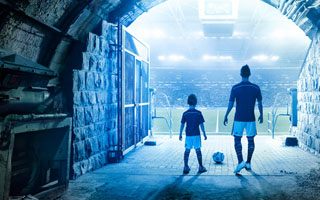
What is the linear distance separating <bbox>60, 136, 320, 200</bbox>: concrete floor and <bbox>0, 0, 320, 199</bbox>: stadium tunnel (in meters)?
0.44

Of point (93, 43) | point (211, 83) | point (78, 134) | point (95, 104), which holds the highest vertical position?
point (211, 83)

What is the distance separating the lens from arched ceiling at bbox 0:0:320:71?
15.5ft

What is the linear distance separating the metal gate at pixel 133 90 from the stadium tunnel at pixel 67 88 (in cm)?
12

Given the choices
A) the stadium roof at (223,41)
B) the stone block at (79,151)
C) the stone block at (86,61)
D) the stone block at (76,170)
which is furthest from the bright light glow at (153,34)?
the stone block at (76,170)

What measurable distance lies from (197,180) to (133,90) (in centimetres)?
427

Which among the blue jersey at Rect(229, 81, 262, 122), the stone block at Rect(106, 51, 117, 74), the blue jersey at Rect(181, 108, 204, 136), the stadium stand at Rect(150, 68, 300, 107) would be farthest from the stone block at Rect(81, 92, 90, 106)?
the stadium stand at Rect(150, 68, 300, 107)

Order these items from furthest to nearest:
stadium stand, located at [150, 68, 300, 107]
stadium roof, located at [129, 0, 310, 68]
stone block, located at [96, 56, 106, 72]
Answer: stadium stand, located at [150, 68, 300, 107]
stadium roof, located at [129, 0, 310, 68]
stone block, located at [96, 56, 106, 72]

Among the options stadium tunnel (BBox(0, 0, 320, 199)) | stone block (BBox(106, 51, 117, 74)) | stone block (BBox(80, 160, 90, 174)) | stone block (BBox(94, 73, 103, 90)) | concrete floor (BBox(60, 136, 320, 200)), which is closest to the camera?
stadium tunnel (BBox(0, 0, 320, 199))

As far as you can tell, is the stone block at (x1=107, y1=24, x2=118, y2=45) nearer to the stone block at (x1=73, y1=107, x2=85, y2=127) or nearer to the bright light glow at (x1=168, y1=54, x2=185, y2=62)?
the stone block at (x1=73, y1=107, x2=85, y2=127)

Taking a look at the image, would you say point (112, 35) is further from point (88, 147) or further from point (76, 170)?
point (76, 170)

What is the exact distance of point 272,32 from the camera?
3125 cm

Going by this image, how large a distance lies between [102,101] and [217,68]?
30674mm

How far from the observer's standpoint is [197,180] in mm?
5805

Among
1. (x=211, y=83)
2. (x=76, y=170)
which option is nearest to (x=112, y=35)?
(x=76, y=170)
